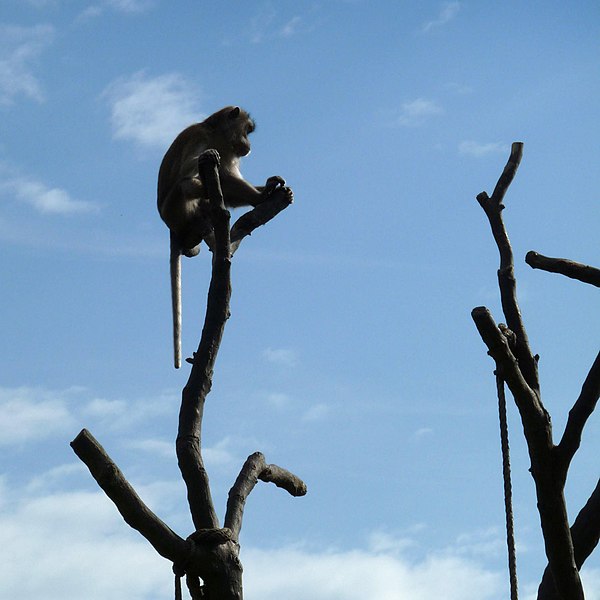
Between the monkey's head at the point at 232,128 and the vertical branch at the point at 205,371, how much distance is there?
4.33 m

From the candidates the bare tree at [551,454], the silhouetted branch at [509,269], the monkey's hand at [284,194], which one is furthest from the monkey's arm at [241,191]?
the bare tree at [551,454]

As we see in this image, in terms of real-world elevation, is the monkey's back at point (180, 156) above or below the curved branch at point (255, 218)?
above

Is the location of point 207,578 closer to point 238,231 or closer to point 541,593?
point 541,593

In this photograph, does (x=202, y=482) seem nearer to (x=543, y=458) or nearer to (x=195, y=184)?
(x=543, y=458)

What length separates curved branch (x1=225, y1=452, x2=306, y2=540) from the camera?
361 centimetres

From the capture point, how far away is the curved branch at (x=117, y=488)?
9.61 feet

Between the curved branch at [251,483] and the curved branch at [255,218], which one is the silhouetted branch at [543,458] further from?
the curved branch at [255,218]

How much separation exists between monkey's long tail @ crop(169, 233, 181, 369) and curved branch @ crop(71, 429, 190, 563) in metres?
3.13

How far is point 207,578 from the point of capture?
3178 millimetres

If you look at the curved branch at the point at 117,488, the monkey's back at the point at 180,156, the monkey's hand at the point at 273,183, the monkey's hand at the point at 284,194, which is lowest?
the curved branch at the point at 117,488

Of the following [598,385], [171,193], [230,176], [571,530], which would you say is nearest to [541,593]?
[571,530]

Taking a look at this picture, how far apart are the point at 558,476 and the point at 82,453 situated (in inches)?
59.1

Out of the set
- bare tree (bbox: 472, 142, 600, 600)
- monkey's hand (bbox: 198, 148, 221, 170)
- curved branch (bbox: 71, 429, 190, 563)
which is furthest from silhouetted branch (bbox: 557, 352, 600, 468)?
monkey's hand (bbox: 198, 148, 221, 170)

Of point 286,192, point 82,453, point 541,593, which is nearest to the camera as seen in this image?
point 82,453
